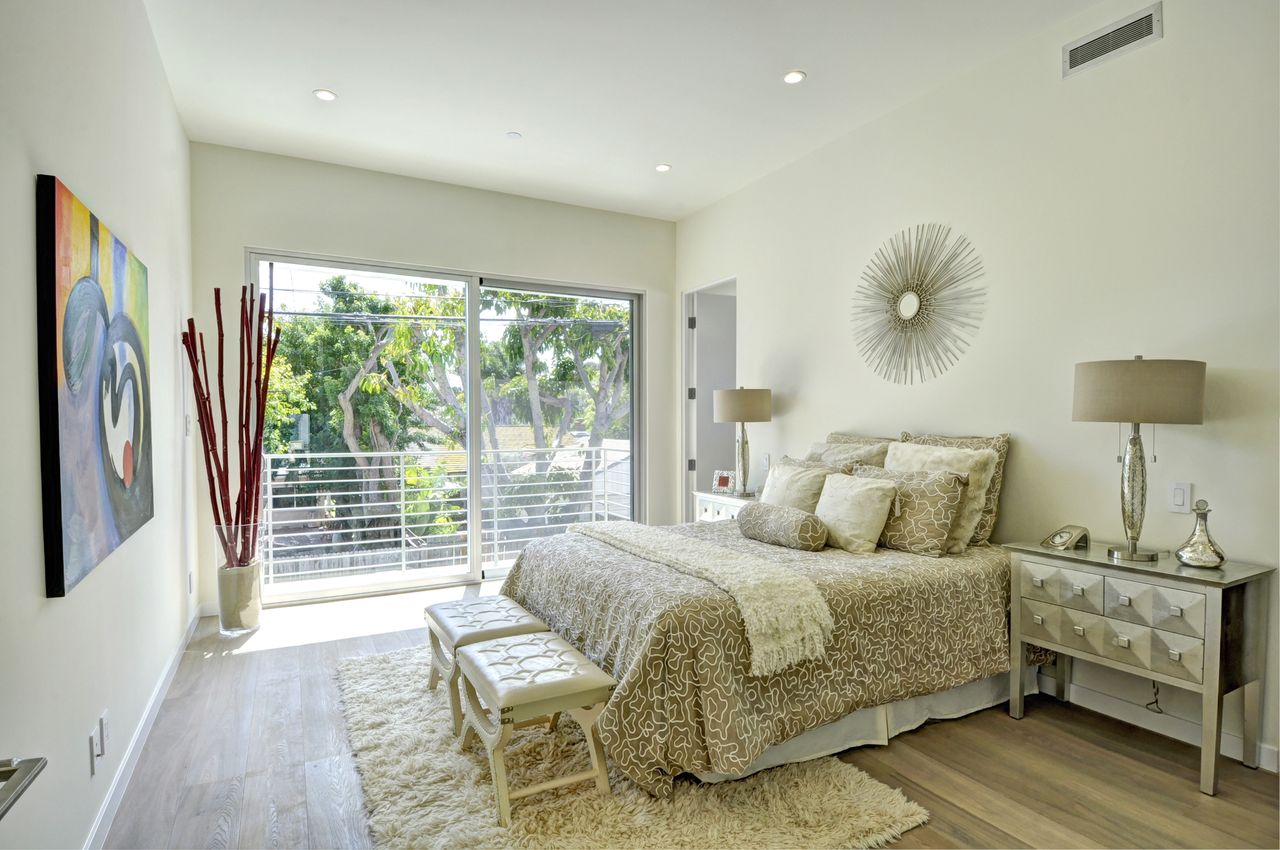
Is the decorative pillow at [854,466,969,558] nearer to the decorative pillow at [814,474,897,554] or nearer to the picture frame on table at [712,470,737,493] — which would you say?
the decorative pillow at [814,474,897,554]

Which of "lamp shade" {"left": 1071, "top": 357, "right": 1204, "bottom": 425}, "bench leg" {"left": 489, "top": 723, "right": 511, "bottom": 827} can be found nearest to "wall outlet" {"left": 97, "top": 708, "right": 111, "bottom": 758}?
"bench leg" {"left": 489, "top": 723, "right": 511, "bottom": 827}

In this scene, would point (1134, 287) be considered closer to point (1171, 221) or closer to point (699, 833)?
point (1171, 221)

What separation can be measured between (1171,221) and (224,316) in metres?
4.78

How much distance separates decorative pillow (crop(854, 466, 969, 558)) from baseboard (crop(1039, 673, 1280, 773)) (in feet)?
2.60

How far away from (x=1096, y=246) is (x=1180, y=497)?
1040mm

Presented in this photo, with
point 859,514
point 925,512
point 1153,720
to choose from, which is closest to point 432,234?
point 859,514

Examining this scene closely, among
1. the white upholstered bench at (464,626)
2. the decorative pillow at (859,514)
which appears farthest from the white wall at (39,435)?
the decorative pillow at (859,514)

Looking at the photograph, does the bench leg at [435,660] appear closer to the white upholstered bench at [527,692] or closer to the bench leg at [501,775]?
the white upholstered bench at [527,692]

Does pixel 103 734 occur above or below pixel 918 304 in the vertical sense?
below

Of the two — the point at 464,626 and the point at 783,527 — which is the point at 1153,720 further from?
the point at 464,626

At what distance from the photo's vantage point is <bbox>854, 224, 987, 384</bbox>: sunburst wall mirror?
337cm

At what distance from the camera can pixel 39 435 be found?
5.25ft

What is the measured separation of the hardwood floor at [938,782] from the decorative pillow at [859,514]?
76 cm

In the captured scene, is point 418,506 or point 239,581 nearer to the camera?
point 239,581
